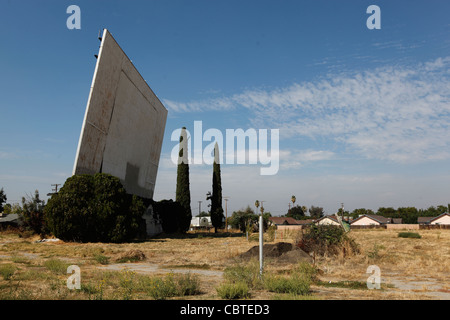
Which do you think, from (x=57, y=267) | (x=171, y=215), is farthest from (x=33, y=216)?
(x=57, y=267)

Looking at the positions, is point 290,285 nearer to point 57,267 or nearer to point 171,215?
point 57,267

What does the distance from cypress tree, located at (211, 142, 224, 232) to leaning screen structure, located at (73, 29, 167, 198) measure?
29.3 feet

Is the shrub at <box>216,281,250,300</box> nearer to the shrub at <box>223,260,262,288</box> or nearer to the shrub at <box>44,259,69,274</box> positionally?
the shrub at <box>223,260,262,288</box>

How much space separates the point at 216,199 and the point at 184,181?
226 inches

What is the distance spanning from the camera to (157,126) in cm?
4291

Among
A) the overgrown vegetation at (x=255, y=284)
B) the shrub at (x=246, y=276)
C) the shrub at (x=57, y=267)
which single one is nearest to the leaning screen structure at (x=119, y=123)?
the shrub at (x=57, y=267)

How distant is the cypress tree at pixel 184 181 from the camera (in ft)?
143

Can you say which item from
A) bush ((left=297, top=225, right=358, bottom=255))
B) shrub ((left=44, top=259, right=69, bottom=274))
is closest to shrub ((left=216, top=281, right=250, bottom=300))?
shrub ((left=44, top=259, right=69, bottom=274))

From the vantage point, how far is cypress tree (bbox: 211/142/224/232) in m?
47.4
